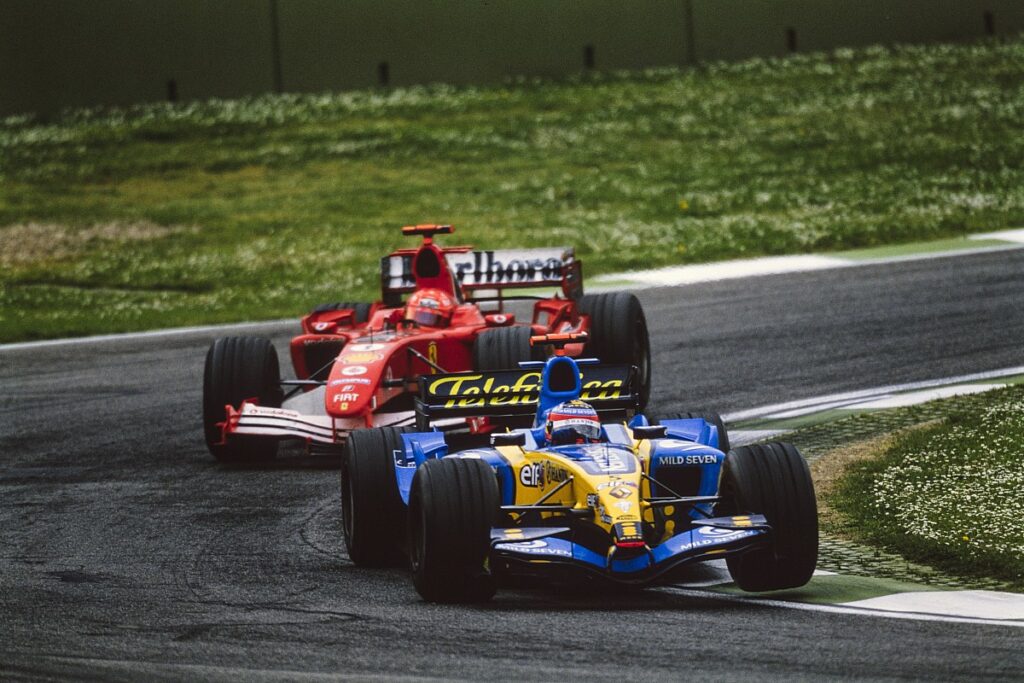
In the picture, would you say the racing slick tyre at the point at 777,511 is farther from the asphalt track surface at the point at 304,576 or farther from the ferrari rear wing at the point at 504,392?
the ferrari rear wing at the point at 504,392

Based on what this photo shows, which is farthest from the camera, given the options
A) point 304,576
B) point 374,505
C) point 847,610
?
point 374,505

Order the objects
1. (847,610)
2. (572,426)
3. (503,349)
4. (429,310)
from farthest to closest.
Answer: (429,310) → (503,349) → (572,426) → (847,610)

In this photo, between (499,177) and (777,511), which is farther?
Result: (499,177)

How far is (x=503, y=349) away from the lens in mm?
14531

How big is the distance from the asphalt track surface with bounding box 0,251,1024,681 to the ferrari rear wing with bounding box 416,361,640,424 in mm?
1202

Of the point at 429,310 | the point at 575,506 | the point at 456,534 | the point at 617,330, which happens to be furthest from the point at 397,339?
the point at 456,534

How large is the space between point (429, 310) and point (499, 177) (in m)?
23.0

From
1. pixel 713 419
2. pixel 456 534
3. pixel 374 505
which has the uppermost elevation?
pixel 713 419

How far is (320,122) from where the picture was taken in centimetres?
4550

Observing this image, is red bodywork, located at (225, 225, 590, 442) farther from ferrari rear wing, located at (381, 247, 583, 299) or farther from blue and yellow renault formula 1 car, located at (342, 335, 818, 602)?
blue and yellow renault formula 1 car, located at (342, 335, 818, 602)

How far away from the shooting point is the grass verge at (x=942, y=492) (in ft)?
33.2

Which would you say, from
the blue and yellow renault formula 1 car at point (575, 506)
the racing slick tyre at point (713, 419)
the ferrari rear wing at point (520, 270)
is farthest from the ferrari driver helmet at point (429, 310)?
the blue and yellow renault formula 1 car at point (575, 506)

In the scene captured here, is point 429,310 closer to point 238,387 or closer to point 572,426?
point 238,387

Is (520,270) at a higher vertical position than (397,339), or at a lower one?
higher
